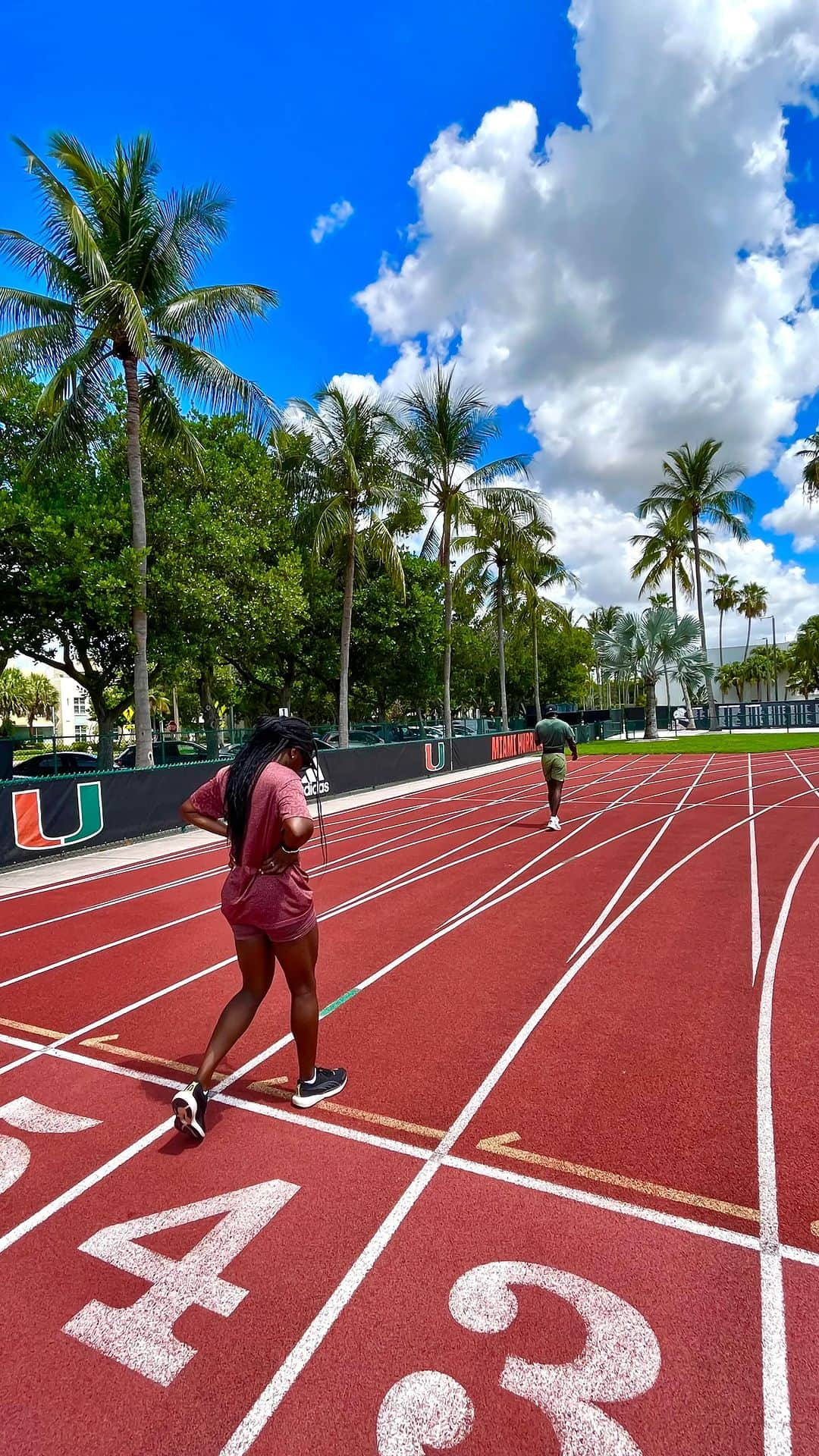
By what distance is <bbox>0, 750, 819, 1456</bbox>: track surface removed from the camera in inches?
82.7

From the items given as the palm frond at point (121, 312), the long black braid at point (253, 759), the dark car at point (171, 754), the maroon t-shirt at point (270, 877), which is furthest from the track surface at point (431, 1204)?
the dark car at point (171, 754)

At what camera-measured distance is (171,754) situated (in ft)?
87.2

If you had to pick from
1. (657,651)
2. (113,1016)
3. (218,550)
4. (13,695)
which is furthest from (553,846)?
(13,695)

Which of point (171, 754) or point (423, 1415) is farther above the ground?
point (171, 754)

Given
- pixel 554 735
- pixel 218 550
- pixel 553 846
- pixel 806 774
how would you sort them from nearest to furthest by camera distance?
pixel 553 846 < pixel 554 735 < pixel 806 774 < pixel 218 550

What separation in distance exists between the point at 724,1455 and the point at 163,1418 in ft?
5.12

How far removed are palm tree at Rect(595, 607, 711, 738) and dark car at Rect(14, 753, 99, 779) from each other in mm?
31705

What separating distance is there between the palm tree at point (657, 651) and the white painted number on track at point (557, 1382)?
142ft

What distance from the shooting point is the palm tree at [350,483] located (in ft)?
69.7

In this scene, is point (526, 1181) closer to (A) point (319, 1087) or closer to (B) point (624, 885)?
(A) point (319, 1087)

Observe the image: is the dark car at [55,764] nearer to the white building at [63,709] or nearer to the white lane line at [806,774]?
the white lane line at [806,774]

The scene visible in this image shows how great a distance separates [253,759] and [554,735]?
31.2ft

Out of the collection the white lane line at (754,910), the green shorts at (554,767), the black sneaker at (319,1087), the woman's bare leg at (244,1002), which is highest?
the green shorts at (554,767)

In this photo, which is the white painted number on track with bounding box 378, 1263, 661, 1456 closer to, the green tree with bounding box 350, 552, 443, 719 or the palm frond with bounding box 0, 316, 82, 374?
the palm frond with bounding box 0, 316, 82, 374
